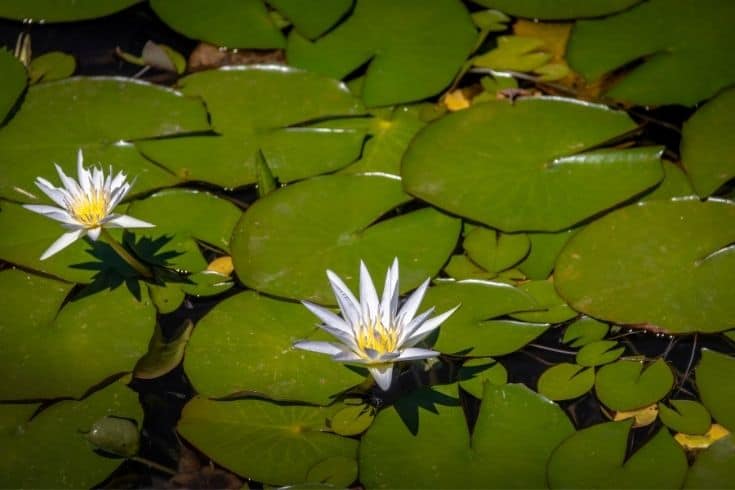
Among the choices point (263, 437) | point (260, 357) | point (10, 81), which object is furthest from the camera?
point (10, 81)

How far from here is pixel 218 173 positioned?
2416 millimetres

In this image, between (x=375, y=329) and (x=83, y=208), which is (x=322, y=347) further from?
(x=83, y=208)

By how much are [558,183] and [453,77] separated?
22.3 inches

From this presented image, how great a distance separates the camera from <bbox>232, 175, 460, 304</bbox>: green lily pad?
7.09ft

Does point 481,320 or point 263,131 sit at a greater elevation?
point 263,131

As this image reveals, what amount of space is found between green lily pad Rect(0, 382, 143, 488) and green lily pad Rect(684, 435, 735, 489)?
1391 millimetres

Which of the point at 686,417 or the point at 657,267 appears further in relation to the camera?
the point at 657,267

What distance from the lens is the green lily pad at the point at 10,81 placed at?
257 cm

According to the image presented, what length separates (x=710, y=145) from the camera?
2350 mm

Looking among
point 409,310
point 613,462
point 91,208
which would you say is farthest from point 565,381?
point 91,208

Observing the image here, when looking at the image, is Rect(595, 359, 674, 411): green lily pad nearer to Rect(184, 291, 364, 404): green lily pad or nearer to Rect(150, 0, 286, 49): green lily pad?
Rect(184, 291, 364, 404): green lily pad

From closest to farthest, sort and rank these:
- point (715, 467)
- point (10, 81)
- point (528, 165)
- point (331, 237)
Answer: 1. point (715, 467)
2. point (331, 237)
3. point (528, 165)
4. point (10, 81)

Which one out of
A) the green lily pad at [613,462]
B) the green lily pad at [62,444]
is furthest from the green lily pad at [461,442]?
the green lily pad at [62,444]

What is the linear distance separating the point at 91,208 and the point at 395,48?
Result: 1197 mm
